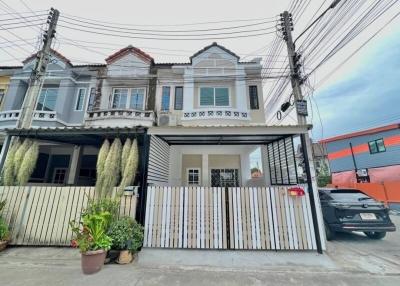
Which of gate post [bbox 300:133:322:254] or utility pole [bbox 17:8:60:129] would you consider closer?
gate post [bbox 300:133:322:254]

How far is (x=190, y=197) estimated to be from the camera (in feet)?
16.2

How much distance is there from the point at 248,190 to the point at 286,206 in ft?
3.44

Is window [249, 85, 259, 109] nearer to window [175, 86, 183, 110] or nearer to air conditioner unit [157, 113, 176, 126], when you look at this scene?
window [175, 86, 183, 110]

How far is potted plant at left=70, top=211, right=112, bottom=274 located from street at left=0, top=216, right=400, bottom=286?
19 cm

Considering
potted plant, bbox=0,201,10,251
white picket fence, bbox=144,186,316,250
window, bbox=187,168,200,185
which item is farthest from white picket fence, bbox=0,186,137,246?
window, bbox=187,168,200,185

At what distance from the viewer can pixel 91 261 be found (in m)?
3.60

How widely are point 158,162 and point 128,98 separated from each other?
22.4 ft

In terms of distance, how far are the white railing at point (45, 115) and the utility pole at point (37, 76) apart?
3933 millimetres

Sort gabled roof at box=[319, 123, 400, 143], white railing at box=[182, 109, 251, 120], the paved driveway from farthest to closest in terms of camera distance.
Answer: gabled roof at box=[319, 123, 400, 143]
white railing at box=[182, 109, 251, 120]
the paved driveway

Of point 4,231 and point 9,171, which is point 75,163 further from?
point 4,231

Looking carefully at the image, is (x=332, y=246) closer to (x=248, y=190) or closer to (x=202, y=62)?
(x=248, y=190)

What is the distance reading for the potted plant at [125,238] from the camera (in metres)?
4.05

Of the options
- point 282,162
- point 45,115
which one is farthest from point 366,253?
point 45,115

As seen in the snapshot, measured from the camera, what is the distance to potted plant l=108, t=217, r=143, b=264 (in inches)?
160
